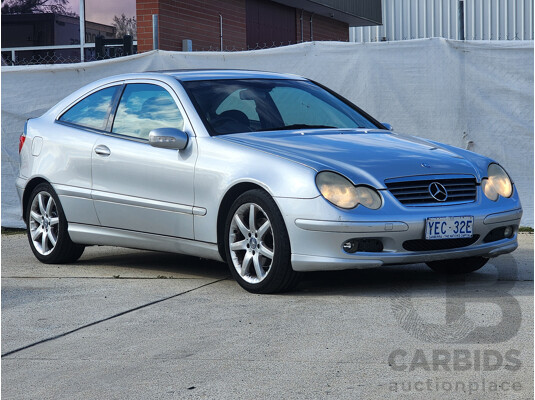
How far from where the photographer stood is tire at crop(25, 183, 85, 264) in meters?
8.27

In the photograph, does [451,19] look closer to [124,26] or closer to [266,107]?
[124,26]

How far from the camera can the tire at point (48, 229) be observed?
27.1ft

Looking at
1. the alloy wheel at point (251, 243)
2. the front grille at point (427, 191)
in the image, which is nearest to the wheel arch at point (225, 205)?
the alloy wheel at point (251, 243)

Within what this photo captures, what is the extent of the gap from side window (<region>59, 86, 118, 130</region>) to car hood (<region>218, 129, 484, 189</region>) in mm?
1422

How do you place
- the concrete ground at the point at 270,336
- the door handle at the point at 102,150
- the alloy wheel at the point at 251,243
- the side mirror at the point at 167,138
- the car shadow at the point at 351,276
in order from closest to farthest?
the concrete ground at the point at 270,336, the alloy wheel at the point at 251,243, the car shadow at the point at 351,276, the side mirror at the point at 167,138, the door handle at the point at 102,150

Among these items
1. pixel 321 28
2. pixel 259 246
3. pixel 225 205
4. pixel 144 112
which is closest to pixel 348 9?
pixel 321 28

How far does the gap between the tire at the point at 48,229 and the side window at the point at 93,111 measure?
0.59 metres

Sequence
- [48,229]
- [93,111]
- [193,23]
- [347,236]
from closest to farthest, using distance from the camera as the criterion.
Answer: [347,236], [93,111], [48,229], [193,23]

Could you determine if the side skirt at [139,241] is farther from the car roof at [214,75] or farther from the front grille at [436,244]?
the front grille at [436,244]

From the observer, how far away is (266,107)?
7.55 m

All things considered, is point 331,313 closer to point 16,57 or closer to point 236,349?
point 236,349

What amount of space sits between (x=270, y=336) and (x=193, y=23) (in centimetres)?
1186

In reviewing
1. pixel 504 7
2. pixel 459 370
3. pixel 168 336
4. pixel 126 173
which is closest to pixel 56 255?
pixel 126 173

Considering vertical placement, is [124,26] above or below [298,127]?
above
